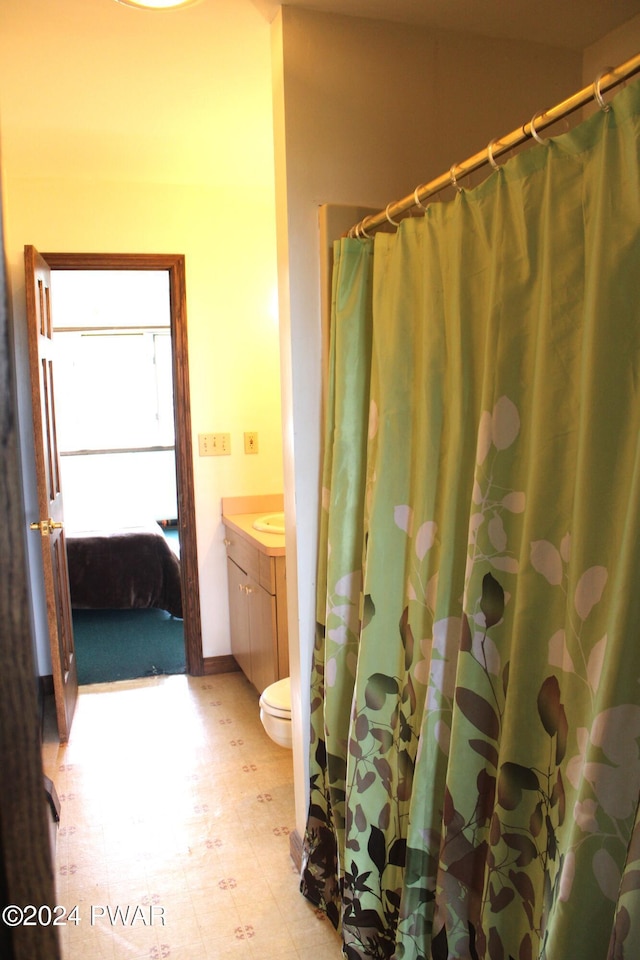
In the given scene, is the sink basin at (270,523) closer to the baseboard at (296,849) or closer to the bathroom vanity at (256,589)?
the bathroom vanity at (256,589)

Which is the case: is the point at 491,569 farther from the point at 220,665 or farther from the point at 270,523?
the point at 220,665

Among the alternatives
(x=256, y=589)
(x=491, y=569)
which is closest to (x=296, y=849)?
(x=256, y=589)

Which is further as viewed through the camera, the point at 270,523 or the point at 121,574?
the point at 121,574

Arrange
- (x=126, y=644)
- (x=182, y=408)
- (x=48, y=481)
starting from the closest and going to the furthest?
1. (x=48, y=481)
2. (x=182, y=408)
3. (x=126, y=644)

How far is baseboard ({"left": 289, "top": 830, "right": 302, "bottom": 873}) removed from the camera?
2254mm

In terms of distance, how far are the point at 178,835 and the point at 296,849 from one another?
0.43 m

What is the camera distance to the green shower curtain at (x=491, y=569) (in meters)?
1.08

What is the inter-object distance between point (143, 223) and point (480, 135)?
1.87m

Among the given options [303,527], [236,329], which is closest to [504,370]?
[303,527]

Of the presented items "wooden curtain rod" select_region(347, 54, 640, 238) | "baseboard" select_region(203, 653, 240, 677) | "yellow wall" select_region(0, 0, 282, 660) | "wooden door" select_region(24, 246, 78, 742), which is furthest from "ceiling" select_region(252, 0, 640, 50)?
"baseboard" select_region(203, 653, 240, 677)

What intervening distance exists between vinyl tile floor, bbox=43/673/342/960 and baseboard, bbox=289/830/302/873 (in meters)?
0.02

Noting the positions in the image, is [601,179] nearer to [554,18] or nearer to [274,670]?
[554,18]

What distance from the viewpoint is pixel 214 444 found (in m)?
3.77

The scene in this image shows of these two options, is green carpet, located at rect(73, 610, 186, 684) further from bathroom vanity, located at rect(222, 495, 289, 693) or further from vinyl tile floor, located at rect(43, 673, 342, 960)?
bathroom vanity, located at rect(222, 495, 289, 693)
